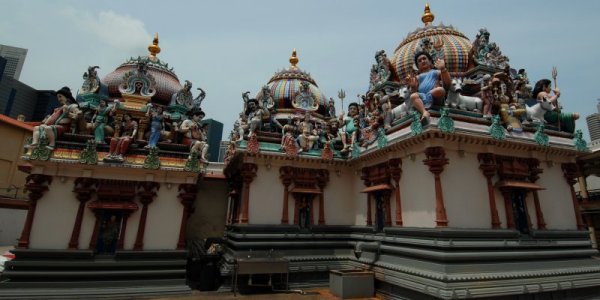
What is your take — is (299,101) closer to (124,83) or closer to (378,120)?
(378,120)

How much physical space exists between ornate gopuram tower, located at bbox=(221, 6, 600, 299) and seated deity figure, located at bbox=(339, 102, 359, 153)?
120 mm

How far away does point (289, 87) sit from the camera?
23203 millimetres

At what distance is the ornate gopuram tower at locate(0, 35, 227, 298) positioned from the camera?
1248cm

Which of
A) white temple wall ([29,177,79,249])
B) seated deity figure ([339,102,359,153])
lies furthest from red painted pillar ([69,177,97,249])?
seated deity figure ([339,102,359,153])

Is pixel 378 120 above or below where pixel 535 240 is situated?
above

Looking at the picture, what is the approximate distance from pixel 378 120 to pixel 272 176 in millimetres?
6274

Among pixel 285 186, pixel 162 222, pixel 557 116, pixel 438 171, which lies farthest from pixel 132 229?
pixel 557 116

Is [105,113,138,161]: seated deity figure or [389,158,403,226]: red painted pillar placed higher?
[105,113,138,161]: seated deity figure

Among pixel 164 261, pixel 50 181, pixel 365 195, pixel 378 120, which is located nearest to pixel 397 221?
pixel 365 195

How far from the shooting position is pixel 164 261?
1359cm

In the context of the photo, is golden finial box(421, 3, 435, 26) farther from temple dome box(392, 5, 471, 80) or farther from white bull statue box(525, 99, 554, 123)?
white bull statue box(525, 99, 554, 123)

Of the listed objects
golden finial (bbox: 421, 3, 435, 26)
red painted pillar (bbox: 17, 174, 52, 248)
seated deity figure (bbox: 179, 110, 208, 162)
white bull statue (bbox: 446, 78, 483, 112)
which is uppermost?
golden finial (bbox: 421, 3, 435, 26)

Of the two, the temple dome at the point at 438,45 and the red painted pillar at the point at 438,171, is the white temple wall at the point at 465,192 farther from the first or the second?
the temple dome at the point at 438,45

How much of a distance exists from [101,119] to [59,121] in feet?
5.49
